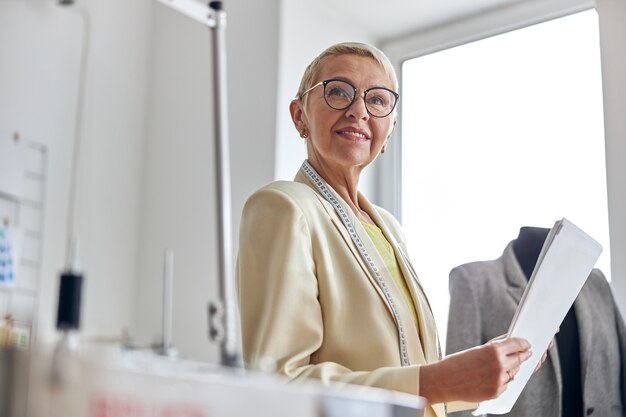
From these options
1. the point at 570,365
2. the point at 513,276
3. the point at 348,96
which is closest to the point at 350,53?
the point at 348,96

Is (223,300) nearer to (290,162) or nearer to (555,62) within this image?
(290,162)

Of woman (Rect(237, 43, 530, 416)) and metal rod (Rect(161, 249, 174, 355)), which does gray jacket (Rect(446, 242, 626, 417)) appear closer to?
woman (Rect(237, 43, 530, 416))

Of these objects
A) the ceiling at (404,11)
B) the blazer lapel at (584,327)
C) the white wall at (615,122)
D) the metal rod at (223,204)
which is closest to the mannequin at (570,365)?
the blazer lapel at (584,327)

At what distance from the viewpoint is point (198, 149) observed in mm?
864

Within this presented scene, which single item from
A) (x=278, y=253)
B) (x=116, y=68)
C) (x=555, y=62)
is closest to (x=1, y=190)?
(x=116, y=68)

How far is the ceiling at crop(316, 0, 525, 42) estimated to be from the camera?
2100mm

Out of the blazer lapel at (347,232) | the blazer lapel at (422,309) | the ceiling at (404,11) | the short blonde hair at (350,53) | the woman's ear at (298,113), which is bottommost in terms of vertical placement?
the blazer lapel at (422,309)

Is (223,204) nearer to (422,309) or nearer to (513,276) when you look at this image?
(422,309)

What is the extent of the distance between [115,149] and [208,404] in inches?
14.9

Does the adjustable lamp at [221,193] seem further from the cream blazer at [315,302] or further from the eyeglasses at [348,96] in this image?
the eyeglasses at [348,96]

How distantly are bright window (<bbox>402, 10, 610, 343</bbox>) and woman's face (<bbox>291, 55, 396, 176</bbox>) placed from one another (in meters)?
0.90

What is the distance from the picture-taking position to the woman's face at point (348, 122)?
1.18 metres

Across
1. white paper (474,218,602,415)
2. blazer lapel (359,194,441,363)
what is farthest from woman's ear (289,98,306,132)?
white paper (474,218,602,415)

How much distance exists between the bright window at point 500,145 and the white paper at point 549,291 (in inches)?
28.9
